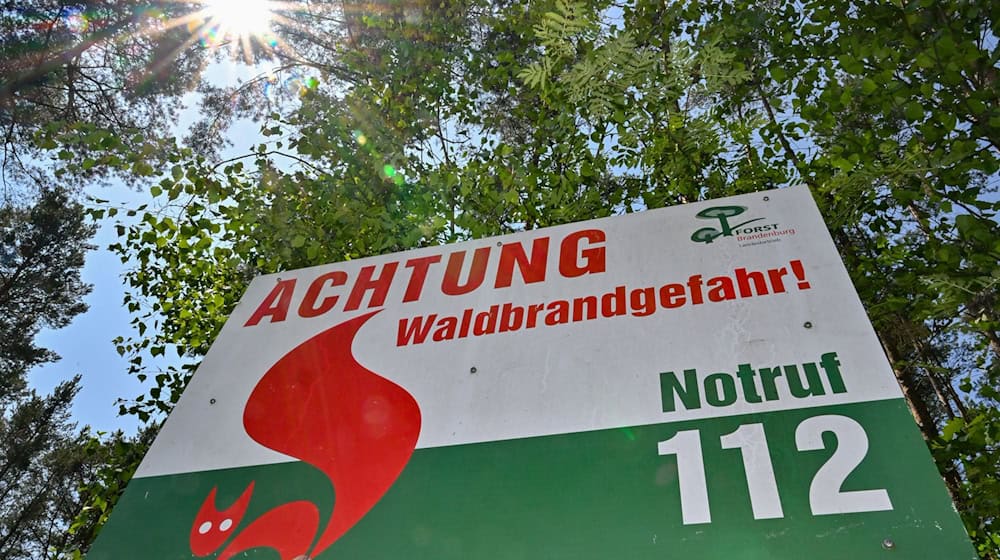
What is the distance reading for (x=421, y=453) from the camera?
2.06 m

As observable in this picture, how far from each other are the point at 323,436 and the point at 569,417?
37.5 inches

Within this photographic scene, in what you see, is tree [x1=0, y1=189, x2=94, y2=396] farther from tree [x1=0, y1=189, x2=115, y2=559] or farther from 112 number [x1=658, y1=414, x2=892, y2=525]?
112 number [x1=658, y1=414, x2=892, y2=525]

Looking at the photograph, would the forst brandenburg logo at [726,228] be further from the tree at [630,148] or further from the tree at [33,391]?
the tree at [33,391]

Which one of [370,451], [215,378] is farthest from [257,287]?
[370,451]

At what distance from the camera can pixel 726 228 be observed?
8.16 feet

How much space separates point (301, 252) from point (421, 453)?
8.98 feet

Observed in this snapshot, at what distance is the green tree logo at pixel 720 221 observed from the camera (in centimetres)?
247

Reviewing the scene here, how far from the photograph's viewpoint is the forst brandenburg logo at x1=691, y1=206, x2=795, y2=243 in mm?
2408

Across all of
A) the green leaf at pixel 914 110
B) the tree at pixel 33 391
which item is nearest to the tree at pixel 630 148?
the green leaf at pixel 914 110

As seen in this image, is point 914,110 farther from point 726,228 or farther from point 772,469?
point 772,469

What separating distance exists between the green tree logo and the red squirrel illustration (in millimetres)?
1378

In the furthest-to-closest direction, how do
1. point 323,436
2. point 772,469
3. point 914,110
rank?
1. point 914,110
2. point 323,436
3. point 772,469

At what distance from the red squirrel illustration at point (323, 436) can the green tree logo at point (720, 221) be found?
1.38 meters

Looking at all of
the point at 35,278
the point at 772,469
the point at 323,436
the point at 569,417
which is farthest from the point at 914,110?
the point at 35,278
